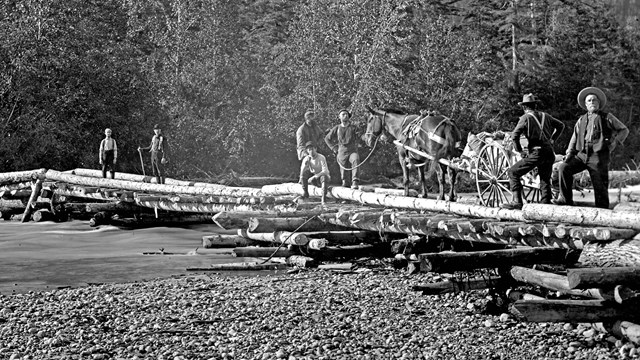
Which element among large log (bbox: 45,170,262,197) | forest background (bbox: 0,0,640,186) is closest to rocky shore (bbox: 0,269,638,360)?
large log (bbox: 45,170,262,197)

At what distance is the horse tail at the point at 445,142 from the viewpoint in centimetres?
1827

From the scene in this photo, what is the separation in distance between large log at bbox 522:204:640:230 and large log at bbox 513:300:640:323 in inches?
46.3

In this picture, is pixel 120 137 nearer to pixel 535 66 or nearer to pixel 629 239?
pixel 535 66

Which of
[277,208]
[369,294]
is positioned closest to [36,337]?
[369,294]

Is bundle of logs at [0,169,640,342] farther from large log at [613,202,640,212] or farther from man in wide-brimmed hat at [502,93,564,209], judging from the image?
man in wide-brimmed hat at [502,93,564,209]

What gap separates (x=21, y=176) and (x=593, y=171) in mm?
21879

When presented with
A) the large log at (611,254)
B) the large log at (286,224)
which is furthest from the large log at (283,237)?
the large log at (611,254)

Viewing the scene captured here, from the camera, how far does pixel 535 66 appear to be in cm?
5047

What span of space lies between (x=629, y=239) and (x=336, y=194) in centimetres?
908

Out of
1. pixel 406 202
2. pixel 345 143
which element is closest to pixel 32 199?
pixel 345 143

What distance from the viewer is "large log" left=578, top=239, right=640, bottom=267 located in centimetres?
1019

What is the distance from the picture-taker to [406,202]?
16.4 metres

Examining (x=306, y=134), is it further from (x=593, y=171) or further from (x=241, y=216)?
(x=593, y=171)

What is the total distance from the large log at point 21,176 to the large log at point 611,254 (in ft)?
70.8
